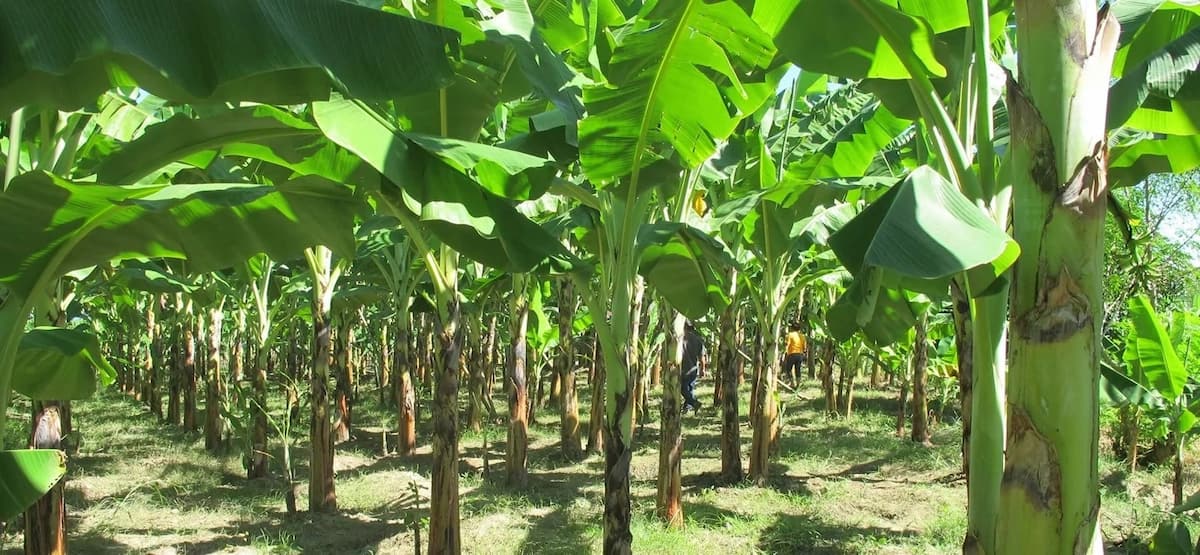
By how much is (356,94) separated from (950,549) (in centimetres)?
622

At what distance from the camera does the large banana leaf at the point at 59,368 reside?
13.4ft

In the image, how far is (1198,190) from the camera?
37.3ft

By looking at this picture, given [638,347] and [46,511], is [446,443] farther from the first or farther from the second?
[638,347]

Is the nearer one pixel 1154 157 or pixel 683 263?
pixel 1154 157

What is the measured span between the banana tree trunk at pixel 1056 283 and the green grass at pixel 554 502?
12.9 ft

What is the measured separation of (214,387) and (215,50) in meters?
10.1

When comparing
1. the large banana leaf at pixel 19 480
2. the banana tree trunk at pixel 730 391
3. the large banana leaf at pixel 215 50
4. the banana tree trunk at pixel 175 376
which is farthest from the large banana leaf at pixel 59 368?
the banana tree trunk at pixel 175 376

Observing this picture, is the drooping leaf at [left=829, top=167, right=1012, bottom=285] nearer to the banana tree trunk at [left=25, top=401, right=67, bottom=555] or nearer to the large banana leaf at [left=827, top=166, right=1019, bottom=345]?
the large banana leaf at [left=827, top=166, right=1019, bottom=345]

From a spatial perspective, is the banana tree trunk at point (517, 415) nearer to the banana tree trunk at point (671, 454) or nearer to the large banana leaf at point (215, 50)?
the banana tree trunk at point (671, 454)

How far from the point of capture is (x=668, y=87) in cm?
378

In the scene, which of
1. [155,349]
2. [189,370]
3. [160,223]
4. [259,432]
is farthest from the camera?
[155,349]

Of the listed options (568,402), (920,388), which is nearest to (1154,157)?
(920,388)

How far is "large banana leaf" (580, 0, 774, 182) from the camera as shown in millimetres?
3508

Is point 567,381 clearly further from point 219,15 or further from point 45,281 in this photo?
point 219,15
